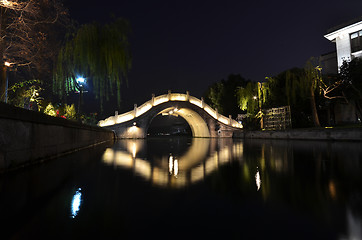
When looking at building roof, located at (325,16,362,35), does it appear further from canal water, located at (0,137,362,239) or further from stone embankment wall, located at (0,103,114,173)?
stone embankment wall, located at (0,103,114,173)

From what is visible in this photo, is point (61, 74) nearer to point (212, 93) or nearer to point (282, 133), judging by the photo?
point (282, 133)

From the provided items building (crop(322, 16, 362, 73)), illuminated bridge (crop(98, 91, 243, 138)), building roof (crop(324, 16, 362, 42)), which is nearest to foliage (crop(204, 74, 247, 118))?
illuminated bridge (crop(98, 91, 243, 138))

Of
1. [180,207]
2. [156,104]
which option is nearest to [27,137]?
[180,207]

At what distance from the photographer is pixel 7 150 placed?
150 inches

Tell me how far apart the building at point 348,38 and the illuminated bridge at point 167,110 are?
14875 millimetres

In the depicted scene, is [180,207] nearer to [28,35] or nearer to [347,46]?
[28,35]

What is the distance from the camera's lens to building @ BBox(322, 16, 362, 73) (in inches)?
922

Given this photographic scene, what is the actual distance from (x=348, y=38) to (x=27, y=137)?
3173cm

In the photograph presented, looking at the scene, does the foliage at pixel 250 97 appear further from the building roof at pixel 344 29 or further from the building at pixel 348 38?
the building roof at pixel 344 29

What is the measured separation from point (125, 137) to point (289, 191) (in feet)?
85.7

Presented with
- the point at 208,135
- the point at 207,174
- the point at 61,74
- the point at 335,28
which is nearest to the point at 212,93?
the point at 208,135

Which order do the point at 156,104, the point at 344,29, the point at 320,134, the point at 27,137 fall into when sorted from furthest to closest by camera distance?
1. the point at 156,104
2. the point at 344,29
3. the point at 320,134
4. the point at 27,137

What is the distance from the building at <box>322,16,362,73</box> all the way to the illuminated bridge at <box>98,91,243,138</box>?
1488 cm

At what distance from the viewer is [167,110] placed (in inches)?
1336
